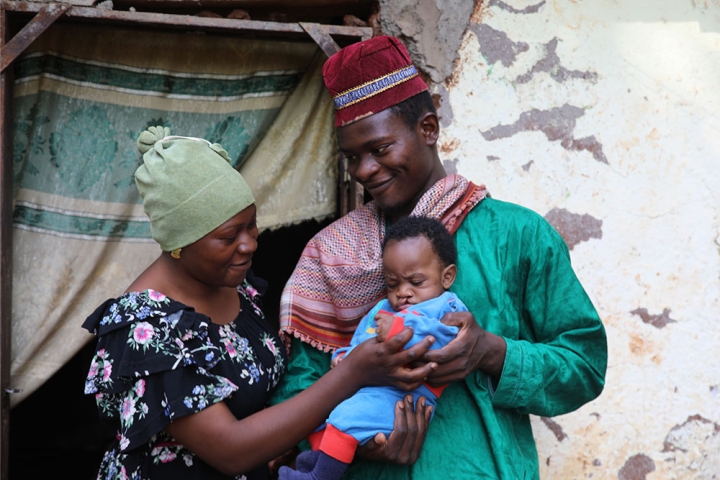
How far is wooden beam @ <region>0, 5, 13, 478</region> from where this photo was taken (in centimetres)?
319

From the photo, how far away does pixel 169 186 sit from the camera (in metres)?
2.38

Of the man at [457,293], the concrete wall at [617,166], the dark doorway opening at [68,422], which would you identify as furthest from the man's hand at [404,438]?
the dark doorway opening at [68,422]

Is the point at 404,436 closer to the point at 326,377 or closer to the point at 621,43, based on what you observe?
the point at 326,377

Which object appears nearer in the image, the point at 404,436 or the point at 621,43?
the point at 404,436

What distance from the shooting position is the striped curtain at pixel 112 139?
11.6ft

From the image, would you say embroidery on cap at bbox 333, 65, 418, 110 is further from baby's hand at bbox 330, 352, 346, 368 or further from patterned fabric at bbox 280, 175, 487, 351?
baby's hand at bbox 330, 352, 346, 368

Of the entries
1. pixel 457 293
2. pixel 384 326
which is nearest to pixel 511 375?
pixel 457 293

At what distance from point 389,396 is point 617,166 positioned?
5.94ft

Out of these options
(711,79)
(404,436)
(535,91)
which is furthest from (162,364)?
(711,79)

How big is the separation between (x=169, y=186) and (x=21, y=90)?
58.4 inches

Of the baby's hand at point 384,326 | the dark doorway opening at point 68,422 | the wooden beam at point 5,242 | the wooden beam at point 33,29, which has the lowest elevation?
the dark doorway opening at point 68,422

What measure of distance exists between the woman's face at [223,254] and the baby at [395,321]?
0.42m

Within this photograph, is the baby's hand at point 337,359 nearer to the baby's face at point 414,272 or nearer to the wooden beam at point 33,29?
the baby's face at point 414,272

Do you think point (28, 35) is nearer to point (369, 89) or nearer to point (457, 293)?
point (369, 89)
